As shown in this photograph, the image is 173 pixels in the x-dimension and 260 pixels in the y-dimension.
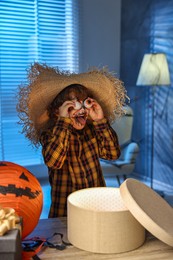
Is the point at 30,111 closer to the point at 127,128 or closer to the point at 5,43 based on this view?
the point at 127,128

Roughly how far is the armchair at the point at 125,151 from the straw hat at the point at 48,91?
190 cm

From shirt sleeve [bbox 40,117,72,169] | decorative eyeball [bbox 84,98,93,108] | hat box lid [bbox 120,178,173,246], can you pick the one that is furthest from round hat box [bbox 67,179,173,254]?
decorative eyeball [bbox 84,98,93,108]

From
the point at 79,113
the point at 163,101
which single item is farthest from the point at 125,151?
the point at 79,113

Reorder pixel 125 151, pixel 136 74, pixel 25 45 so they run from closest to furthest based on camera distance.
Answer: pixel 125 151 → pixel 25 45 → pixel 136 74

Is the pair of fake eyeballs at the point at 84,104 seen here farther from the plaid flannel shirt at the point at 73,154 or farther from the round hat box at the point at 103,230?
the round hat box at the point at 103,230

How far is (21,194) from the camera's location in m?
0.80

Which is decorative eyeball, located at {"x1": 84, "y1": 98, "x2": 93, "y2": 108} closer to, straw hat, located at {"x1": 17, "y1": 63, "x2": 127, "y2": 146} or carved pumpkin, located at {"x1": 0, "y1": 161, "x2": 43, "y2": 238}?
straw hat, located at {"x1": 17, "y1": 63, "x2": 127, "y2": 146}

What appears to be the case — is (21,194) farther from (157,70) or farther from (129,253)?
(157,70)

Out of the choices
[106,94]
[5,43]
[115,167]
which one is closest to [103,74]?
[106,94]

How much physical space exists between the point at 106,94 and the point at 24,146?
104 inches

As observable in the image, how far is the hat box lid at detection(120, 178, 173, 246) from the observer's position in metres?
0.74

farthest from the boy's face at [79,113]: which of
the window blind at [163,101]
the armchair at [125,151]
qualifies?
the window blind at [163,101]

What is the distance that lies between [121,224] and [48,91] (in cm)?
55

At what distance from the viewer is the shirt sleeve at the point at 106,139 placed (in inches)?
47.8
